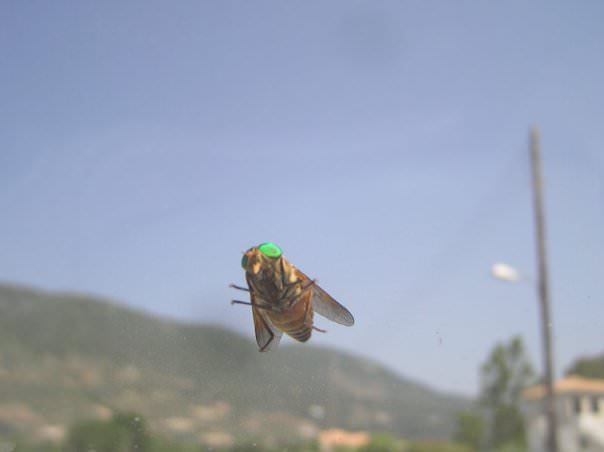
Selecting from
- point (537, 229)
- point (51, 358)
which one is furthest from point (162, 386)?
point (537, 229)

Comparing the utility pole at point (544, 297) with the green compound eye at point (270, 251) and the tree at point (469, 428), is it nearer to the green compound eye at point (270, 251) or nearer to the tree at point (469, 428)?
the tree at point (469, 428)

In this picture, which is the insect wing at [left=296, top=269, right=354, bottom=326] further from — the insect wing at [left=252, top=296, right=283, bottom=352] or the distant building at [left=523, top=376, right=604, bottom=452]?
the distant building at [left=523, top=376, right=604, bottom=452]

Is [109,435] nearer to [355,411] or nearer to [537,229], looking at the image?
[355,411]

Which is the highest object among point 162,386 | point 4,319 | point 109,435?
point 4,319

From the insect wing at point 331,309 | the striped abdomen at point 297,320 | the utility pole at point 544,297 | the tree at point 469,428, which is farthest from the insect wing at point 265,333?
the utility pole at point 544,297

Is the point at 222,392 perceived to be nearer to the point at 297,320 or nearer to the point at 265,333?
the point at 265,333

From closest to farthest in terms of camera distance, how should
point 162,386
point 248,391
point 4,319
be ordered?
point 248,391
point 162,386
point 4,319

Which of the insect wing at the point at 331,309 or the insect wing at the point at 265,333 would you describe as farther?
the insect wing at the point at 331,309
